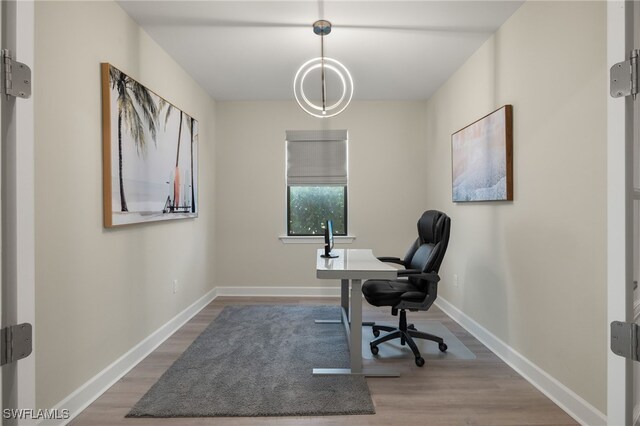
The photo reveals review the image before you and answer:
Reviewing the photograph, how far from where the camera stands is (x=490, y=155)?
293cm

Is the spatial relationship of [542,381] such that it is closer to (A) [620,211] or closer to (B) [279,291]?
(A) [620,211]

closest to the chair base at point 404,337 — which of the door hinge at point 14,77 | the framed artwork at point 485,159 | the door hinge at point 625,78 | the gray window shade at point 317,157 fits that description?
the framed artwork at point 485,159

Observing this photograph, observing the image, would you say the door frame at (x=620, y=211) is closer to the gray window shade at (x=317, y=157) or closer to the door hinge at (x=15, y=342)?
the door hinge at (x=15, y=342)

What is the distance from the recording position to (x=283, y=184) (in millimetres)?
4824

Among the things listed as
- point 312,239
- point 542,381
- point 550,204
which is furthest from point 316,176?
point 542,381

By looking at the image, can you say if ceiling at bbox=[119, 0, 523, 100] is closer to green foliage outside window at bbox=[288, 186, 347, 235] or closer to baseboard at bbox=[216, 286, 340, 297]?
green foliage outside window at bbox=[288, 186, 347, 235]

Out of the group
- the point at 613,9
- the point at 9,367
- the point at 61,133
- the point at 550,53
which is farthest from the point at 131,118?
the point at 550,53

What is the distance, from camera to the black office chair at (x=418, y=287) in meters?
2.69

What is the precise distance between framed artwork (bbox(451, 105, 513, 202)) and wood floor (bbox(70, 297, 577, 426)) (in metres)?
1.35

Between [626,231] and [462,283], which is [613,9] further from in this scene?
[462,283]

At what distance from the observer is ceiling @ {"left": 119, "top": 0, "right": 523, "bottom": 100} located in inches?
101

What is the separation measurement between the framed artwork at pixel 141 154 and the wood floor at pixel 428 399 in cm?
113

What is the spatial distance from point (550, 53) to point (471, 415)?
2.32 metres

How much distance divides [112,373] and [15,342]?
1.61 metres
